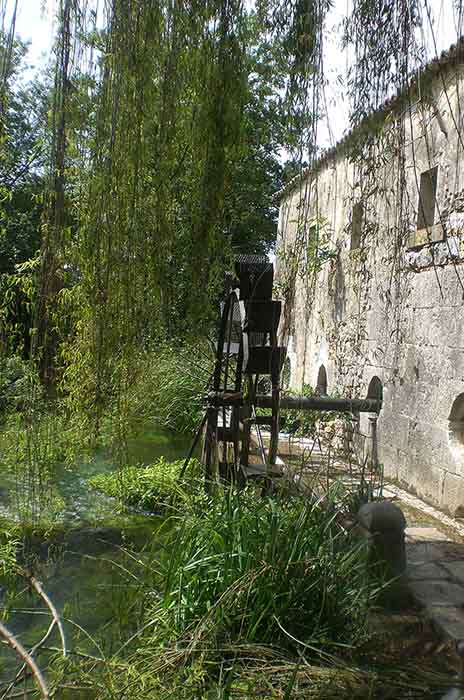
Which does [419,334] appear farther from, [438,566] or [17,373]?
[17,373]

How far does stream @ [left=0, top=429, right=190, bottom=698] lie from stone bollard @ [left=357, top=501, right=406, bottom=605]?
3.81 feet

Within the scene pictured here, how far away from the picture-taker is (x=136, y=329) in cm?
213

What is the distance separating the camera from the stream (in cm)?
312

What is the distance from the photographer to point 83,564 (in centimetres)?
430

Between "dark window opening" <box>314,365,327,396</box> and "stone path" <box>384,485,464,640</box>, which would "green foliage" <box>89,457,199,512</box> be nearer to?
"stone path" <box>384,485,464,640</box>

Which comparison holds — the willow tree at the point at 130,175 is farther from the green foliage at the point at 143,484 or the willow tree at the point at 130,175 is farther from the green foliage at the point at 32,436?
the green foliage at the point at 143,484

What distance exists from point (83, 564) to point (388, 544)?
6.52 feet

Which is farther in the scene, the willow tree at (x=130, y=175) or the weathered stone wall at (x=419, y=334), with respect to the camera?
the weathered stone wall at (x=419, y=334)

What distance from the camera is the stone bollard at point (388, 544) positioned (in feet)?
10.8

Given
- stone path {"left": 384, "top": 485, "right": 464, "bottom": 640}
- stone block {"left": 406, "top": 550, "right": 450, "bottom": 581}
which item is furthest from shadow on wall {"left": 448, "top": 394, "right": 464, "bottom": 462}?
stone block {"left": 406, "top": 550, "right": 450, "bottom": 581}

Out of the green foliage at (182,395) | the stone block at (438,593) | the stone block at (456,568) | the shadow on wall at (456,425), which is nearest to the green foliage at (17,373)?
the stone block at (438,593)

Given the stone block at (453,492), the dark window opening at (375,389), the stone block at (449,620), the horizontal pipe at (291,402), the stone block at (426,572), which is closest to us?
the stone block at (449,620)

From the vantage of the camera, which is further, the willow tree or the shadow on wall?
the shadow on wall

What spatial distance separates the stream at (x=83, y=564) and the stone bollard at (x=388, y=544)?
1.16 meters
